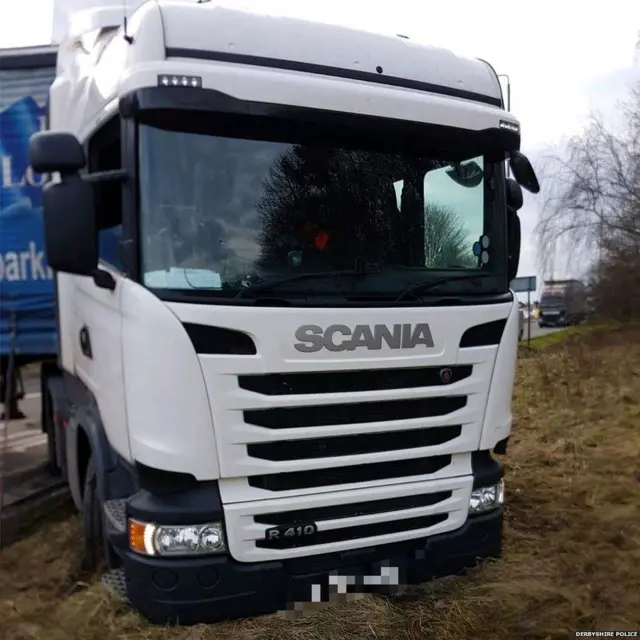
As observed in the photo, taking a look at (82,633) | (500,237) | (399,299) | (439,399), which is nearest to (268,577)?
(82,633)

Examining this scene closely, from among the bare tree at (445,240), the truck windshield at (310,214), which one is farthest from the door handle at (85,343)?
the bare tree at (445,240)

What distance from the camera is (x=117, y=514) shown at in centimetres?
308

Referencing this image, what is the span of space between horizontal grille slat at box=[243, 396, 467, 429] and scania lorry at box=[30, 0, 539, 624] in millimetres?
11

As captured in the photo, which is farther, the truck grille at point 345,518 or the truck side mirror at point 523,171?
the truck side mirror at point 523,171

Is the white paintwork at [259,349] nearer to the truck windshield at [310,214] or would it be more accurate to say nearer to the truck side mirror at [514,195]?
the truck windshield at [310,214]

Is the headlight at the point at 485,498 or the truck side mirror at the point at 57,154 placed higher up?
the truck side mirror at the point at 57,154

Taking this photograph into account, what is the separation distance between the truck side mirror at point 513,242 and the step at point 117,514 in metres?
2.42

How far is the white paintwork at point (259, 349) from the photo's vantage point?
9.41ft

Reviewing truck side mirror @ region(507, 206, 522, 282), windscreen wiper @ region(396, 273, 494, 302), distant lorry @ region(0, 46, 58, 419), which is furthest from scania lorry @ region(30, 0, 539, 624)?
distant lorry @ region(0, 46, 58, 419)

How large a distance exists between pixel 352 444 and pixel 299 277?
0.85 m

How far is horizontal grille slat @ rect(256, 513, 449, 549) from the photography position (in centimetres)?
309

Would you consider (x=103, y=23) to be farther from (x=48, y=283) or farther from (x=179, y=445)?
(x=179, y=445)

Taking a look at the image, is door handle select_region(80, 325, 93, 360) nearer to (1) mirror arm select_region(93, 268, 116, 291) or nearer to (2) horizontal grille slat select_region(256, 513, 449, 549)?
(1) mirror arm select_region(93, 268, 116, 291)

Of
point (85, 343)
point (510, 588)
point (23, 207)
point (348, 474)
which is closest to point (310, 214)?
point (348, 474)
